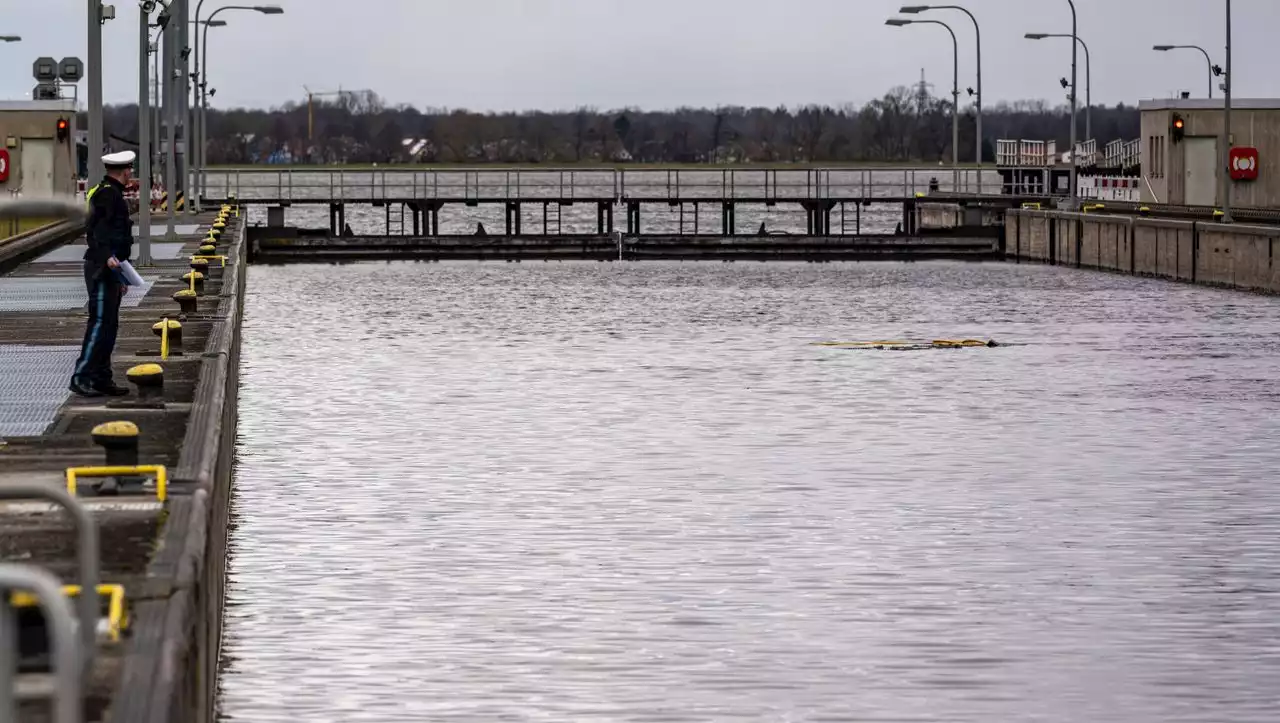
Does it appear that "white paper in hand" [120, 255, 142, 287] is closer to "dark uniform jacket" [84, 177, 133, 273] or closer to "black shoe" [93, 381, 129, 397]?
"dark uniform jacket" [84, 177, 133, 273]

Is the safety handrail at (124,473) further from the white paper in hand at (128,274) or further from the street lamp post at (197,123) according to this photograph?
the street lamp post at (197,123)

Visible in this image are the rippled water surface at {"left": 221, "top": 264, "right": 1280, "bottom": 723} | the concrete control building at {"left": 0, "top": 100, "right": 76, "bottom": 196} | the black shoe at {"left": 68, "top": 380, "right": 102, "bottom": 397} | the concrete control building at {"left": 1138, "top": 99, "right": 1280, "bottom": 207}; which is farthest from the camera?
the concrete control building at {"left": 1138, "top": 99, "right": 1280, "bottom": 207}

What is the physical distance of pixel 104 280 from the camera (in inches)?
787

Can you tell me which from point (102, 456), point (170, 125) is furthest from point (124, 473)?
point (170, 125)

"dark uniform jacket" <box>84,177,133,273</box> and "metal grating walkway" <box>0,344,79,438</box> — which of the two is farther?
"dark uniform jacket" <box>84,177,133,273</box>

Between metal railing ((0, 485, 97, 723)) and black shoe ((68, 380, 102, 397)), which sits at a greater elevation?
metal railing ((0, 485, 97, 723))

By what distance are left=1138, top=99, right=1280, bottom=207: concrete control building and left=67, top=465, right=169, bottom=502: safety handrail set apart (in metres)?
69.3

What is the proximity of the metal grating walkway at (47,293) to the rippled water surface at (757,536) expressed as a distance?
7.91 ft

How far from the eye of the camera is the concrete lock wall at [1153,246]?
185 ft

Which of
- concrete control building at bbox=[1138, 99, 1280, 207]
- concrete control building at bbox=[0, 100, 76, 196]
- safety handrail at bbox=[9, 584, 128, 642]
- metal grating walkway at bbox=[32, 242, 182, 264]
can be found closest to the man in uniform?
safety handrail at bbox=[9, 584, 128, 642]

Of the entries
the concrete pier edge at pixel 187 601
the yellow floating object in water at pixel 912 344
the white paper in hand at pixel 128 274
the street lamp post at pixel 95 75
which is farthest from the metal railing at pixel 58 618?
the yellow floating object in water at pixel 912 344

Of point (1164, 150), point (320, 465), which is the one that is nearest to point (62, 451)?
point (320, 465)

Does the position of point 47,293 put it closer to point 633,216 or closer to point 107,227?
point 107,227

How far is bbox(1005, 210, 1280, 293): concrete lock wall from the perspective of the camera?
56.3 metres
